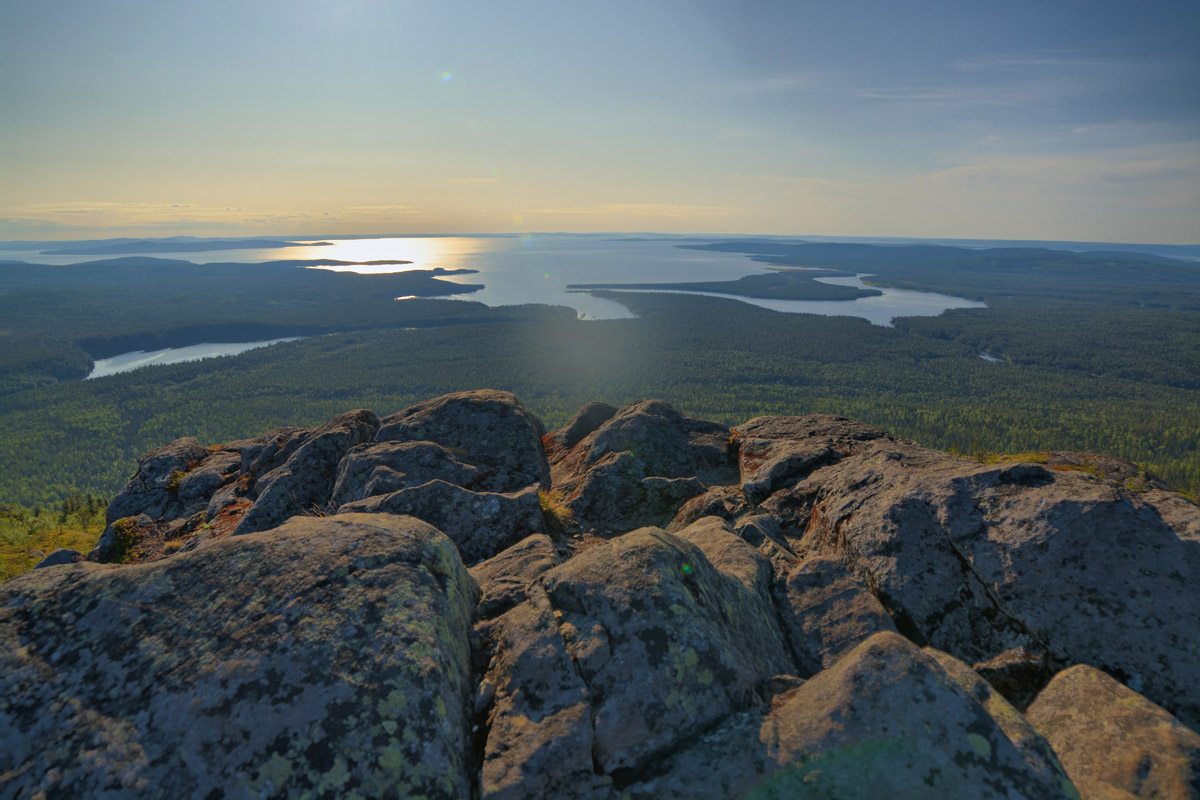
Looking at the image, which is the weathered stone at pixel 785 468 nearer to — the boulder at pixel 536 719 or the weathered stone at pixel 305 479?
the boulder at pixel 536 719

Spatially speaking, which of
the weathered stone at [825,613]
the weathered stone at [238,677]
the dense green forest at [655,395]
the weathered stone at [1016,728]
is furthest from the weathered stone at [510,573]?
the dense green forest at [655,395]

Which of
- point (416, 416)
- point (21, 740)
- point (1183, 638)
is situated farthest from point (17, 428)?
point (1183, 638)

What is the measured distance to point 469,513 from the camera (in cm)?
1242

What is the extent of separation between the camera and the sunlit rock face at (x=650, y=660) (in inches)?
213

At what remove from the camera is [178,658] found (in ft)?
19.9

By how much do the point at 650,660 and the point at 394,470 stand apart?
10299 mm

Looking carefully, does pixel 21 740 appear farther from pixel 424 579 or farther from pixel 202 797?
pixel 424 579

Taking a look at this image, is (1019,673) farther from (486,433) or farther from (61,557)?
(61,557)

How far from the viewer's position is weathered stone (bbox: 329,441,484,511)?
46.6ft

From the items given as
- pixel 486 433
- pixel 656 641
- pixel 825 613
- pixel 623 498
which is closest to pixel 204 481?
pixel 486 433

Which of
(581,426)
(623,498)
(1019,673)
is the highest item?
(1019,673)

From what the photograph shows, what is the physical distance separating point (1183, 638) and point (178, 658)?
40.2ft

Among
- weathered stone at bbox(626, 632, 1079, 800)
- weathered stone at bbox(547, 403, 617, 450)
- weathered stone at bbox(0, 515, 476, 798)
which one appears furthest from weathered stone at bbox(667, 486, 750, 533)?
weathered stone at bbox(547, 403, 617, 450)

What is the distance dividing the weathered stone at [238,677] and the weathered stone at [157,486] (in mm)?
14298
